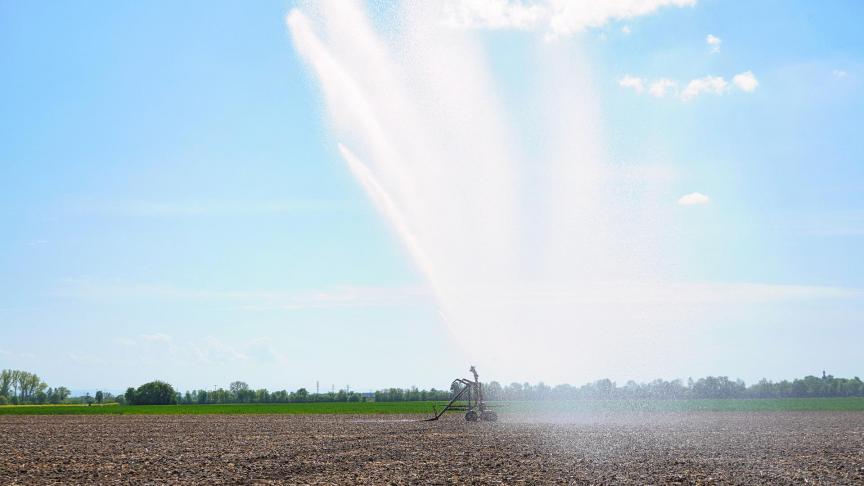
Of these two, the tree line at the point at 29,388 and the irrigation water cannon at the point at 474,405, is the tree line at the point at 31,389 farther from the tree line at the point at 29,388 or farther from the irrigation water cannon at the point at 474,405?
the irrigation water cannon at the point at 474,405

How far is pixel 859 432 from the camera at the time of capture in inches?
1641

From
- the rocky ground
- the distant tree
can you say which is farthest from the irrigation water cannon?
the distant tree

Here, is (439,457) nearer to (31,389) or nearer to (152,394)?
(152,394)

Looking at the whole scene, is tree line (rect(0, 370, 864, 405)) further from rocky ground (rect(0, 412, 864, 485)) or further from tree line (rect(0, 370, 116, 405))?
rocky ground (rect(0, 412, 864, 485))

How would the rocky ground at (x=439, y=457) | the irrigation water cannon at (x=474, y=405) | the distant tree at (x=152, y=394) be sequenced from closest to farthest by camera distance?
the rocky ground at (x=439, y=457), the irrigation water cannon at (x=474, y=405), the distant tree at (x=152, y=394)

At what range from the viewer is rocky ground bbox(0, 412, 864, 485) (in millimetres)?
22000

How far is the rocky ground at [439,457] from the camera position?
866 inches

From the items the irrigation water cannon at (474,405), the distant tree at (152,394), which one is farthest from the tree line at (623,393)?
the irrigation water cannon at (474,405)

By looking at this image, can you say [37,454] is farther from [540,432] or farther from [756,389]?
[756,389]

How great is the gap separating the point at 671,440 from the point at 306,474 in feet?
62.2

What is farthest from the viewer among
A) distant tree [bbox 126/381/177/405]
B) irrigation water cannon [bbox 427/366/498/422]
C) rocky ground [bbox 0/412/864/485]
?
distant tree [bbox 126/381/177/405]

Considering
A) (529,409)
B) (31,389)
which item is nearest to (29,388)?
(31,389)

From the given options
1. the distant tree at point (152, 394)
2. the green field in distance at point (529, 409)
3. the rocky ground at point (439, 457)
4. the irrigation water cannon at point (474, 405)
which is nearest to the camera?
the rocky ground at point (439, 457)

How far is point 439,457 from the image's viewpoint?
89.9 ft
